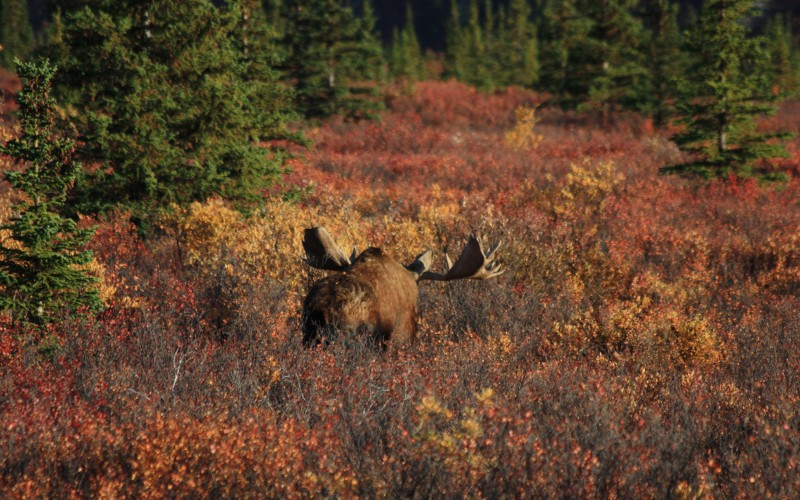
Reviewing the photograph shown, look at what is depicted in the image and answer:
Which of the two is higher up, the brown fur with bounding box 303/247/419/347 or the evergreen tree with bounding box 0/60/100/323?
the evergreen tree with bounding box 0/60/100/323

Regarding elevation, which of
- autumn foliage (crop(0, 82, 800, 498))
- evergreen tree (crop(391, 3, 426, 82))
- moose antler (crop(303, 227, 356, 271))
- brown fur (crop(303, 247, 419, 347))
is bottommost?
autumn foliage (crop(0, 82, 800, 498))

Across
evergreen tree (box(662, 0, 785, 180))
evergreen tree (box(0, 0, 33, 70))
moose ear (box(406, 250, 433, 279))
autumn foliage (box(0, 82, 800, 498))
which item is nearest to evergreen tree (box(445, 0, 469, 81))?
evergreen tree (box(0, 0, 33, 70))

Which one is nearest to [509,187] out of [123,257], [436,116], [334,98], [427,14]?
[123,257]

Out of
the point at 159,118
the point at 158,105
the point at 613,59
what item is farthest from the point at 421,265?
the point at 613,59

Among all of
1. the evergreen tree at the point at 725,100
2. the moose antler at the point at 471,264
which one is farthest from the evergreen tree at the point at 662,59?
the moose antler at the point at 471,264

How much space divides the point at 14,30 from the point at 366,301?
77.2m

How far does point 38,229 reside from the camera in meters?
5.64

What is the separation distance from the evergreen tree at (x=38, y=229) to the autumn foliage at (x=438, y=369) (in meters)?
0.30

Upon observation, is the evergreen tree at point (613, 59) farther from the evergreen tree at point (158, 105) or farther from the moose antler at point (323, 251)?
the moose antler at point (323, 251)

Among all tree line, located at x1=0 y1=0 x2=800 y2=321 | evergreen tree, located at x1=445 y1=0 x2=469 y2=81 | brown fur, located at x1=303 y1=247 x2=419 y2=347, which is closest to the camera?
brown fur, located at x1=303 y1=247 x2=419 y2=347

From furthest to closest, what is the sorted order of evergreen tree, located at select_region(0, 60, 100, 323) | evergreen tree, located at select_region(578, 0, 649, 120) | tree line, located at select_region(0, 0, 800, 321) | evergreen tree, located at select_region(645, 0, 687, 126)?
1. evergreen tree, located at select_region(578, 0, 649, 120)
2. evergreen tree, located at select_region(645, 0, 687, 126)
3. tree line, located at select_region(0, 0, 800, 321)
4. evergreen tree, located at select_region(0, 60, 100, 323)

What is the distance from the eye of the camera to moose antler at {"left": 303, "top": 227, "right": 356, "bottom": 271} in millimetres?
5730

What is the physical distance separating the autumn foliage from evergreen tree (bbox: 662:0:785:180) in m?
3.86

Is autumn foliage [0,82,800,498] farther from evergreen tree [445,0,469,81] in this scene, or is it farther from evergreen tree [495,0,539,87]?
evergreen tree [445,0,469,81]
